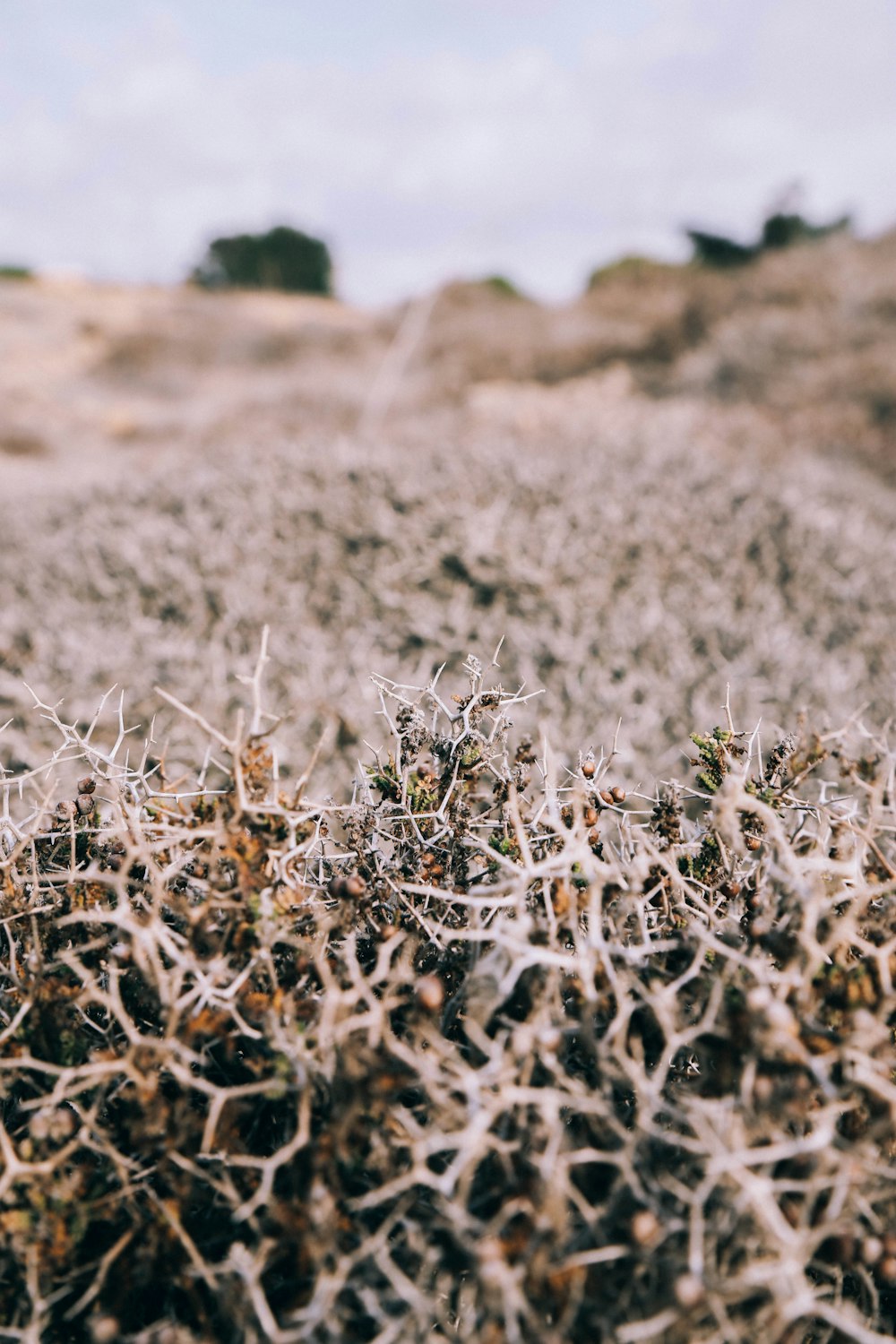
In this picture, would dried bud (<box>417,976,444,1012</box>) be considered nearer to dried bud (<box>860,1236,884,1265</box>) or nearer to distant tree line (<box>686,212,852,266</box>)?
dried bud (<box>860,1236,884,1265</box>)

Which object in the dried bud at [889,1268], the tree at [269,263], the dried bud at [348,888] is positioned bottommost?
the tree at [269,263]

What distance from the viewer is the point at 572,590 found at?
12.3 feet

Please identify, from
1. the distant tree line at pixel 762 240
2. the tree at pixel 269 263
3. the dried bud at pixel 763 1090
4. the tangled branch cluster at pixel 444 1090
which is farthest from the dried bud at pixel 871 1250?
the tree at pixel 269 263

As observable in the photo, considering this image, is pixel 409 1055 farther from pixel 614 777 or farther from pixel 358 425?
pixel 358 425

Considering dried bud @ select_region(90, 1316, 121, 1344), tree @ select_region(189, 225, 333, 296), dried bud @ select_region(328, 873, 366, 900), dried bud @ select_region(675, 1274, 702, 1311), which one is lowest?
tree @ select_region(189, 225, 333, 296)

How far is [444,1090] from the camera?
102 cm

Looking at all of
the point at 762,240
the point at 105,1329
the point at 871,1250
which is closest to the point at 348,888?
the point at 105,1329

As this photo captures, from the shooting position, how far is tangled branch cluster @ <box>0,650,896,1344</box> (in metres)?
0.93

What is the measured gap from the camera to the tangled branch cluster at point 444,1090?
0.93m

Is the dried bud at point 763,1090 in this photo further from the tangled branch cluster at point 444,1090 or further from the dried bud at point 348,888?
the dried bud at point 348,888

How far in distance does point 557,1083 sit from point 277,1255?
15.5 inches

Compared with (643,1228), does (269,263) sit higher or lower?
lower

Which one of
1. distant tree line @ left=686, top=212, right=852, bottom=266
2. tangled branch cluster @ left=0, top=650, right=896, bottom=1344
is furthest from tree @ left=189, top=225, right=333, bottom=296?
tangled branch cluster @ left=0, top=650, right=896, bottom=1344

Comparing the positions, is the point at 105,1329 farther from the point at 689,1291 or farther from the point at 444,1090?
the point at 689,1291
